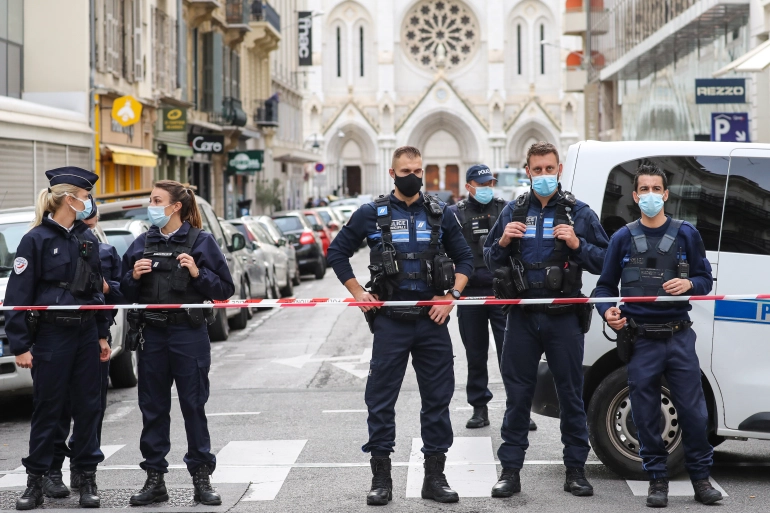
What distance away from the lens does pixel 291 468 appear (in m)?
8.09

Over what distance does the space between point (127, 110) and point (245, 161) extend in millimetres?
17697

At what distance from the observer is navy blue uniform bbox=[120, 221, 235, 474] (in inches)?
281

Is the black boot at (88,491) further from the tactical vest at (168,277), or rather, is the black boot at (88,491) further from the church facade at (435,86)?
the church facade at (435,86)

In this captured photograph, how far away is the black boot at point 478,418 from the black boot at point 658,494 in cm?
273

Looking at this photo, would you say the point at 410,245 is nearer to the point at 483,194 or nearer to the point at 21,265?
the point at 21,265

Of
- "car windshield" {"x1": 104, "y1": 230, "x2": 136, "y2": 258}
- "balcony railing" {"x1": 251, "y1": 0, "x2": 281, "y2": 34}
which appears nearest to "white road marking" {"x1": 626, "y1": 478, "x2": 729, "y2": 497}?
"car windshield" {"x1": 104, "y1": 230, "x2": 136, "y2": 258}

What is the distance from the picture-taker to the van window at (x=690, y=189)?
7.50 metres

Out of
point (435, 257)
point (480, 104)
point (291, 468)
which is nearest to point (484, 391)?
point (291, 468)

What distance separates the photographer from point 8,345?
1019 centimetres

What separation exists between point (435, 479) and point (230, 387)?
18.4 feet

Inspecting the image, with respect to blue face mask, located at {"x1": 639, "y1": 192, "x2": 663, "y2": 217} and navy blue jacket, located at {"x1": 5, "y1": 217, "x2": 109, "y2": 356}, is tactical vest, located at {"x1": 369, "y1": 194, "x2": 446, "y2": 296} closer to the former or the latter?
blue face mask, located at {"x1": 639, "y1": 192, "x2": 663, "y2": 217}

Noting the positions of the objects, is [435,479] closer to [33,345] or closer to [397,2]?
[33,345]

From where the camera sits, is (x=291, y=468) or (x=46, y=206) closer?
(x=46, y=206)

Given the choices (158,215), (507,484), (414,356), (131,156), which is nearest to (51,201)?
(158,215)
